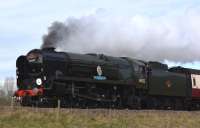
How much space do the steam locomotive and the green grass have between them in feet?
12.4

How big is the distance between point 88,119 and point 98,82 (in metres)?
7.69

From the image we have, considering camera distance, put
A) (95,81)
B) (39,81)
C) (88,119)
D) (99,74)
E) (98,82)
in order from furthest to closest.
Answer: (99,74) → (98,82) → (95,81) → (39,81) → (88,119)

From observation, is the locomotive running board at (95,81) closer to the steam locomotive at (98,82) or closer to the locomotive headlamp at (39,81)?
the steam locomotive at (98,82)

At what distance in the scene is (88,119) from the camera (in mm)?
22016

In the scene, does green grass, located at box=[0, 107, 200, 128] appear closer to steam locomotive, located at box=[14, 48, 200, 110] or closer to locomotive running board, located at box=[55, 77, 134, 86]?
steam locomotive, located at box=[14, 48, 200, 110]

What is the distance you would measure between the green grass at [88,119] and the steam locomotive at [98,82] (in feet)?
12.4

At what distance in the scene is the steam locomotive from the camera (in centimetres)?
2712

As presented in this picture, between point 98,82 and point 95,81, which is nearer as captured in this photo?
point 95,81

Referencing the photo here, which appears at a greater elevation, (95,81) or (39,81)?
(95,81)

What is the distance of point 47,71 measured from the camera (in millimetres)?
27188

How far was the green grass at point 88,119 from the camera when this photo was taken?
65.4 feet

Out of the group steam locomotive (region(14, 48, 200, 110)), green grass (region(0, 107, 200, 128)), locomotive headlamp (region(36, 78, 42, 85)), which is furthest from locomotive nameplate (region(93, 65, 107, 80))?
green grass (region(0, 107, 200, 128))

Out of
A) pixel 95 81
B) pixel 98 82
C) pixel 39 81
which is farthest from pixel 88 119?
pixel 98 82

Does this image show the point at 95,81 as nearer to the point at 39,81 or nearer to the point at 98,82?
the point at 98,82
